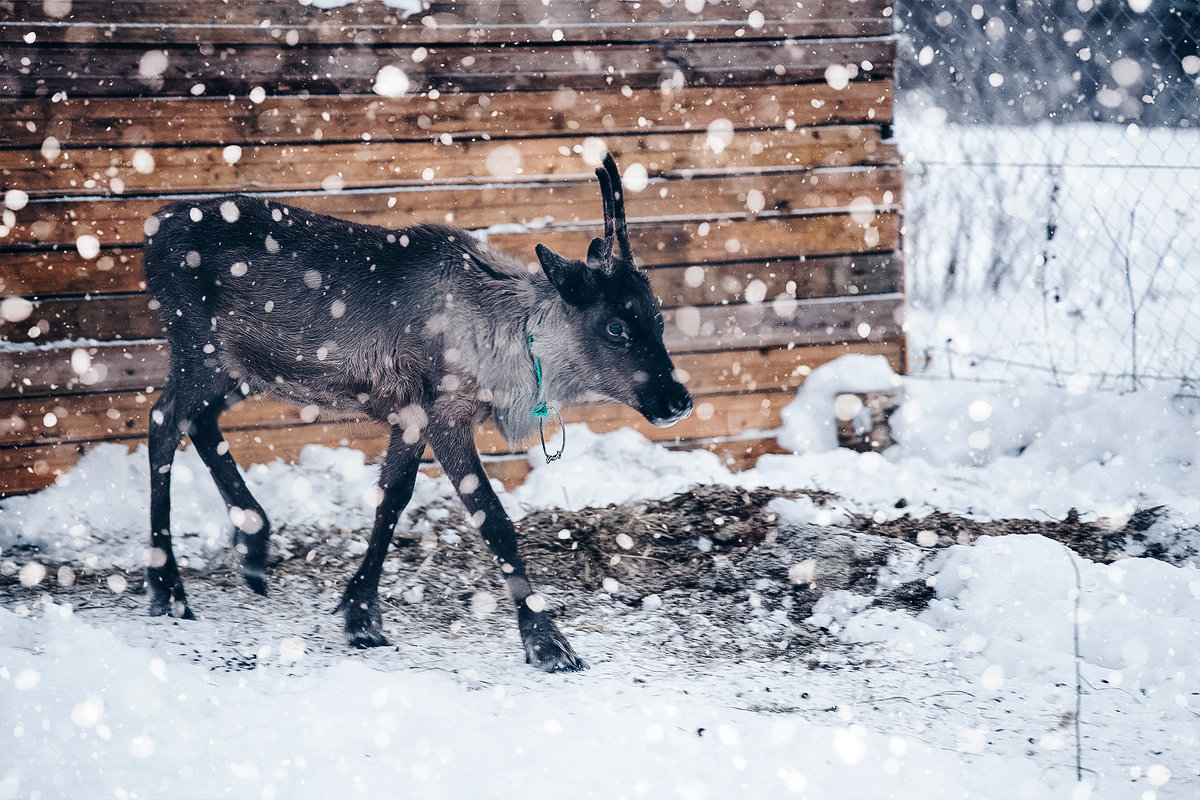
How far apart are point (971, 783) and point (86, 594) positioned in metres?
3.56

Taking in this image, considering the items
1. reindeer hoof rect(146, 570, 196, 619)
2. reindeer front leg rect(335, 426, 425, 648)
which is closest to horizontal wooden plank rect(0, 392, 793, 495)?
reindeer front leg rect(335, 426, 425, 648)

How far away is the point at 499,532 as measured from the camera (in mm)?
3348

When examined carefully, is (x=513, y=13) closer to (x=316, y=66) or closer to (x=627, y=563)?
(x=316, y=66)

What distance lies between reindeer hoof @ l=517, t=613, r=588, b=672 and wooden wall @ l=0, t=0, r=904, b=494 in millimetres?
1551

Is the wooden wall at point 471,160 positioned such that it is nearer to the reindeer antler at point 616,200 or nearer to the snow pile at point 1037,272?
the reindeer antler at point 616,200

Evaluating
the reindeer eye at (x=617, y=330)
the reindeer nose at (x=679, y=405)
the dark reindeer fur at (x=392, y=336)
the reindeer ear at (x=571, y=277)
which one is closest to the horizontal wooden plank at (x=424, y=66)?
the dark reindeer fur at (x=392, y=336)

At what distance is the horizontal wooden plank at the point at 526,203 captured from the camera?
4.58 meters

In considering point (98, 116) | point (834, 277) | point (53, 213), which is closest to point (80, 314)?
point (53, 213)

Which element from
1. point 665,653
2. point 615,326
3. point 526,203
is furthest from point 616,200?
point 665,653

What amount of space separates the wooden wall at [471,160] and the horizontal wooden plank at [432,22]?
0.01 m

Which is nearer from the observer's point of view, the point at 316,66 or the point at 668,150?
the point at 316,66

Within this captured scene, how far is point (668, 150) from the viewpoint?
16.7 feet

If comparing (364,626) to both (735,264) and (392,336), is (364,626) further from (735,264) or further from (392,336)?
(735,264)

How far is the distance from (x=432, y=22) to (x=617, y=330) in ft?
8.21
